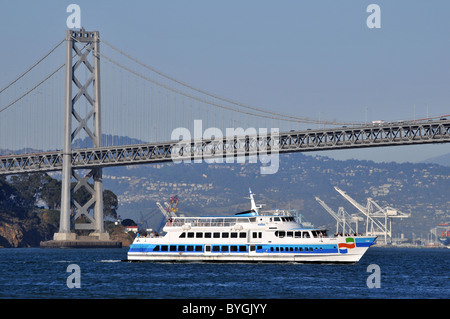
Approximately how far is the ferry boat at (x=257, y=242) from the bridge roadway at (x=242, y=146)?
46534 mm

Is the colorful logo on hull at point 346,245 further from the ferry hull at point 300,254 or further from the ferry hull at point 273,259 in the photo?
the ferry hull at point 273,259

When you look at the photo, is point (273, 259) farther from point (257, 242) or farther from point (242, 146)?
point (242, 146)

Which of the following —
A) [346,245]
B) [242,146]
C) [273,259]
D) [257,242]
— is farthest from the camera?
[242,146]

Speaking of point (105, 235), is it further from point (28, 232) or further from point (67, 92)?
point (28, 232)

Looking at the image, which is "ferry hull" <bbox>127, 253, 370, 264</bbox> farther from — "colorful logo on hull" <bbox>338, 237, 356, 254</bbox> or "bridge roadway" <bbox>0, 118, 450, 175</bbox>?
"bridge roadway" <bbox>0, 118, 450, 175</bbox>

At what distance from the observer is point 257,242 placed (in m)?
72.1

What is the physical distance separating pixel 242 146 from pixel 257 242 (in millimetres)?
59128

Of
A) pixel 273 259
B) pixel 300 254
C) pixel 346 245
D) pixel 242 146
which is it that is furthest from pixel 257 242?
pixel 242 146

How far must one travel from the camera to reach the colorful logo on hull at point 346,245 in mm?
71062

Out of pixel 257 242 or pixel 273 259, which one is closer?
pixel 273 259

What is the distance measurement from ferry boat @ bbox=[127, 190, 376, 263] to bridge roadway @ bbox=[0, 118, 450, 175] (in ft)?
153

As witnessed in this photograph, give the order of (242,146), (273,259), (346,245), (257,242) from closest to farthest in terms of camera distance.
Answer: (346,245), (273,259), (257,242), (242,146)

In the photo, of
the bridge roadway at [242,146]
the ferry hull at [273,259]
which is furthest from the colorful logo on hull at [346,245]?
the bridge roadway at [242,146]

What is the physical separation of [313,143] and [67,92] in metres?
37.3
